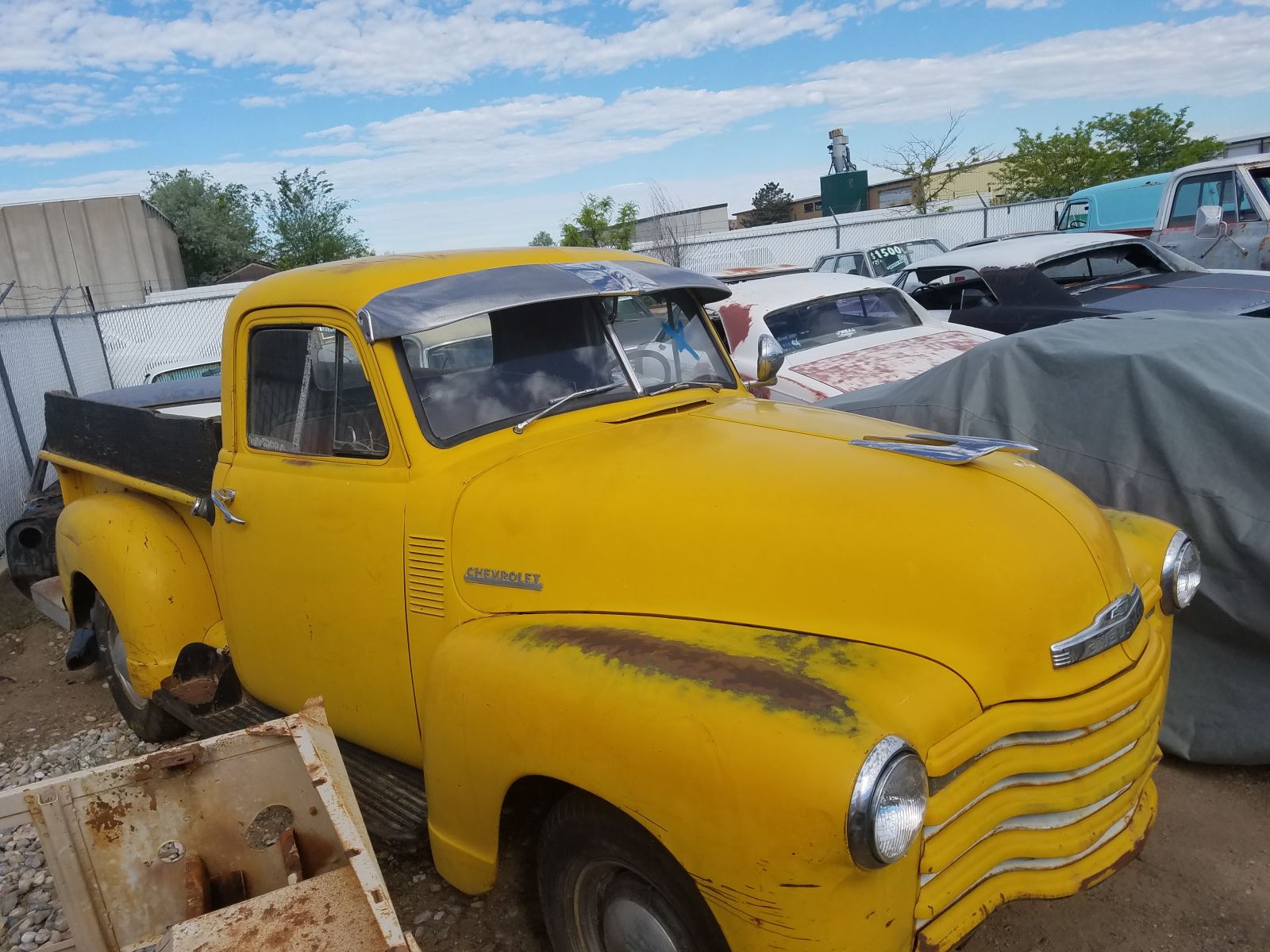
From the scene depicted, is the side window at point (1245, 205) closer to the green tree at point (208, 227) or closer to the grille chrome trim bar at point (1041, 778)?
the grille chrome trim bar at point (1041, 778)

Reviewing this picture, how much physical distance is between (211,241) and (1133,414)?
45451 millimetres

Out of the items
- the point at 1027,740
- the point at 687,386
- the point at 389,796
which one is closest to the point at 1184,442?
the point at 687,386

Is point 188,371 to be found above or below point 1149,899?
above

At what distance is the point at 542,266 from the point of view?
3086mm

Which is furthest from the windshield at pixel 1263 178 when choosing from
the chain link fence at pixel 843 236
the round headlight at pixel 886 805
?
the round headlight at pixel 886 805

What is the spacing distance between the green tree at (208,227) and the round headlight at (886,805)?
45306 mm

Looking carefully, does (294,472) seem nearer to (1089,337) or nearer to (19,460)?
(1089,337)

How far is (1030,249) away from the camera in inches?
363

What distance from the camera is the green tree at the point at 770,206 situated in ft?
190

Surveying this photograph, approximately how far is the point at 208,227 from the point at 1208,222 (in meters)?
41.6

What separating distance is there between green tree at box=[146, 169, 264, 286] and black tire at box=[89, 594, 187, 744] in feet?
137

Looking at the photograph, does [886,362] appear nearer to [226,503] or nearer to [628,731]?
[226,503]

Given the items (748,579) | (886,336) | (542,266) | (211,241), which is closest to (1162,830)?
(748,579)

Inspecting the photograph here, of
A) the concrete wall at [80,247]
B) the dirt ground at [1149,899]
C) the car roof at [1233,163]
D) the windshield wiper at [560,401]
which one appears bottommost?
the dirt ground at [1149,899]
